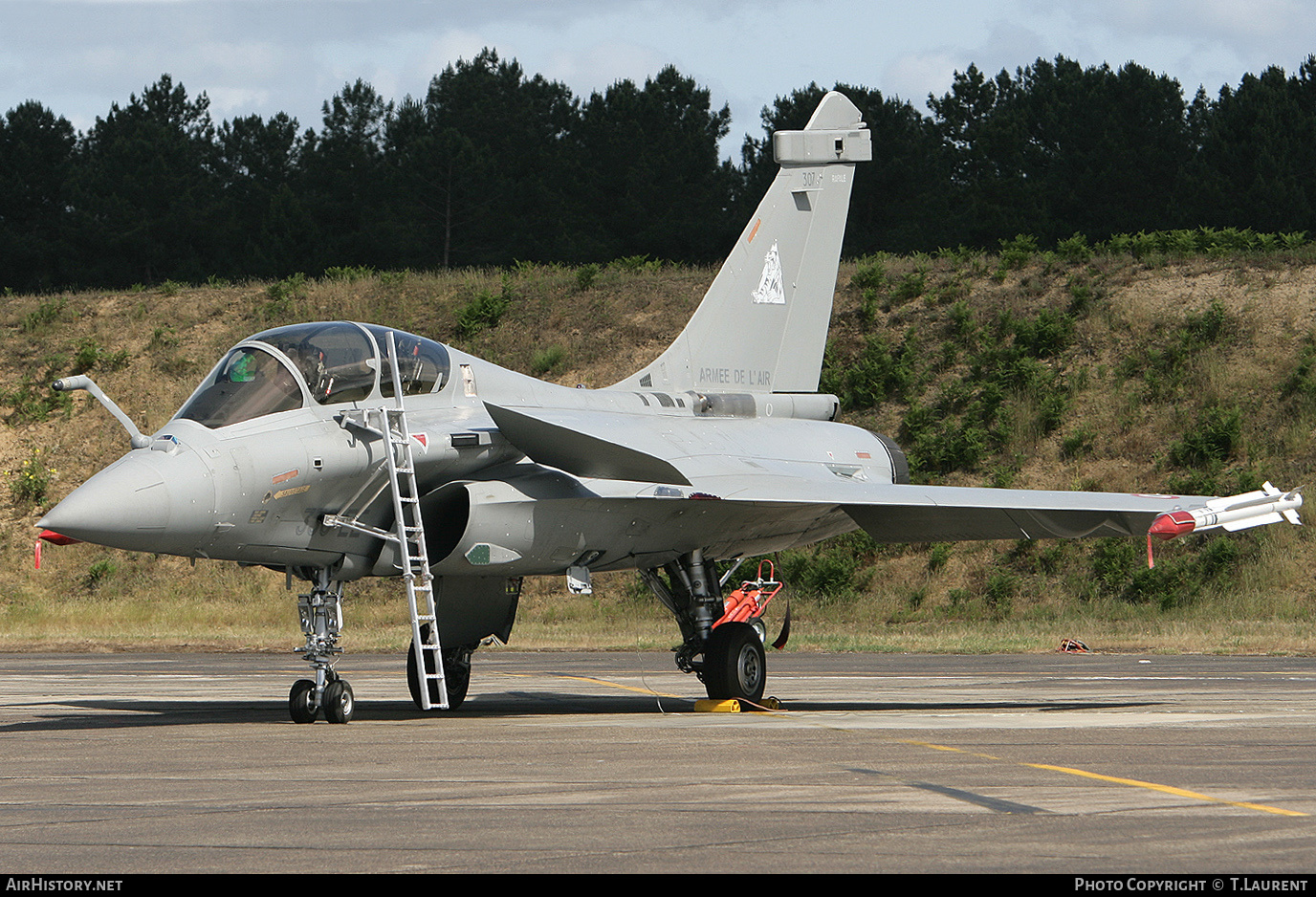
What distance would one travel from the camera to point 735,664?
531 inches

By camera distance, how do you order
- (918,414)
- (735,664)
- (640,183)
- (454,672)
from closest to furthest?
1. (735,664)
2. (454,672)
3. (918,414)
4. (640,183)

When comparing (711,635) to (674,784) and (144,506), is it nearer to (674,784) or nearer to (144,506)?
(144,506)

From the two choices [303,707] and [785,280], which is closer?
[303,707]

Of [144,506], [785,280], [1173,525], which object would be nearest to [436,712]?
[144,506]

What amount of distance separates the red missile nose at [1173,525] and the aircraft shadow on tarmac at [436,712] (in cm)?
176

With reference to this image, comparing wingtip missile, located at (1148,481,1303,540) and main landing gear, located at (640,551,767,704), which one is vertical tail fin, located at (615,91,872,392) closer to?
main landing gear, located at (640,551,767,704)

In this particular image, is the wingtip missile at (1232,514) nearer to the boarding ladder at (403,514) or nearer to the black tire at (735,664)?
the black tire at (735,664)

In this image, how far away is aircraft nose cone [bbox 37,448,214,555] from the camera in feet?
31.9

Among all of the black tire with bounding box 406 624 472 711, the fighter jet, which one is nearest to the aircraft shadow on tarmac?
Answer: the black tire with bounding box 406 624 472 711

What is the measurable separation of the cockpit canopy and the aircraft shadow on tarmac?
9.18 feet

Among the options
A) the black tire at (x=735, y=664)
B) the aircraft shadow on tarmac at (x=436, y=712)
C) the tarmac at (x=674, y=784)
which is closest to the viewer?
the tarmac at (x=674, y=784)

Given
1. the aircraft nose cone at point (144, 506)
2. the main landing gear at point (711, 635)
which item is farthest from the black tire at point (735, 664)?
the aircraft nose cone at point (144, 506)

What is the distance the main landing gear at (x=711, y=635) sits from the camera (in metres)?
13.5

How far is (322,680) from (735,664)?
13.0 feet
